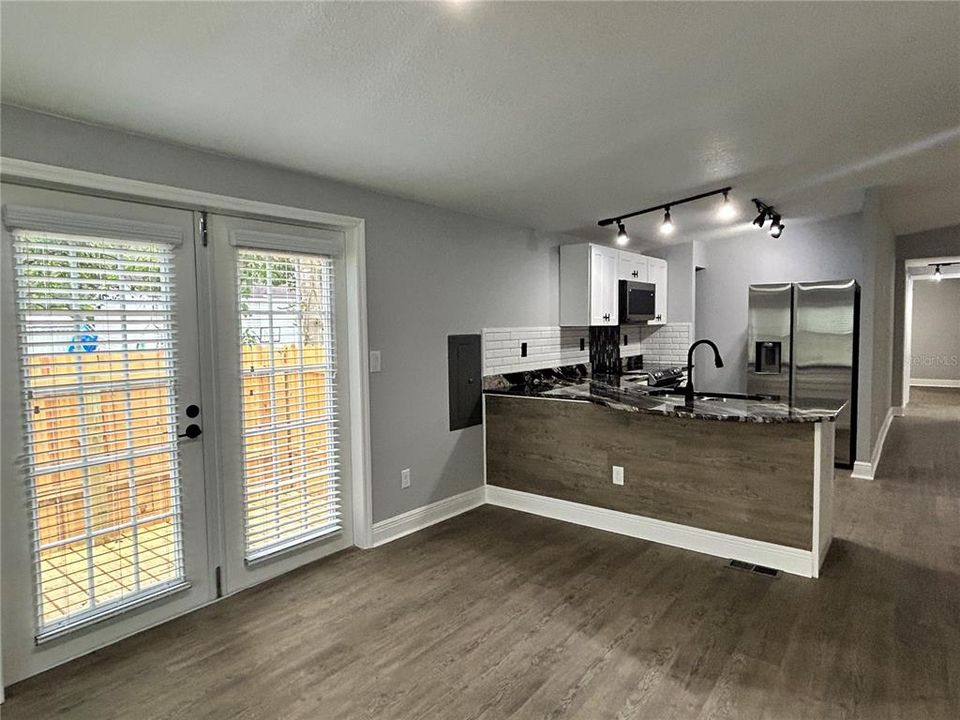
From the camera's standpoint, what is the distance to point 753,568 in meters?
3.20

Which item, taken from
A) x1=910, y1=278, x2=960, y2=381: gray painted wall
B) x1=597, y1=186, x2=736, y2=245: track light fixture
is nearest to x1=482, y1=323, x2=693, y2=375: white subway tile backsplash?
x1=597, y1=186, x2=736, y2=245: track light fixture

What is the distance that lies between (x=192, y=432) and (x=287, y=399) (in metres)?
0.54

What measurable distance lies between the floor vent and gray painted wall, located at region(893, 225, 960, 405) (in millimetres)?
6066

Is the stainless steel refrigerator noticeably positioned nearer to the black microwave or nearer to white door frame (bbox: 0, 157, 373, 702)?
the black microwave

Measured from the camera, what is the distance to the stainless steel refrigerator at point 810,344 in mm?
5176

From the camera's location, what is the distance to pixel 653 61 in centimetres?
203

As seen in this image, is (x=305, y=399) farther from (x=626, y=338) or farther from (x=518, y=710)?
(x=626, y=338)

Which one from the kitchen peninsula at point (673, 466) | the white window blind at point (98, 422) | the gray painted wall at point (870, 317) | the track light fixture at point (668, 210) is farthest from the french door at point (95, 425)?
the gray painted wall at point (870, 317)

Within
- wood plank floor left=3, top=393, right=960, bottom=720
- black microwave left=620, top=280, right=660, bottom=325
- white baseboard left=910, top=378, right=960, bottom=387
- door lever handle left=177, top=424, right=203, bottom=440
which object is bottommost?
wood plank floor left=3, top=393, right=960, bottom=720

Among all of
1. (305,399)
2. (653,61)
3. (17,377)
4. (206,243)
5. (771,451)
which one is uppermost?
(653,61)

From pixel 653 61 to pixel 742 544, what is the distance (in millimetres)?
2692

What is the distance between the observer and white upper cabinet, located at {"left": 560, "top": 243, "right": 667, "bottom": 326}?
16.5ft

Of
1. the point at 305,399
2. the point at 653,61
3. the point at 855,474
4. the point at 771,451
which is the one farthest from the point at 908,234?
the point at 305,399

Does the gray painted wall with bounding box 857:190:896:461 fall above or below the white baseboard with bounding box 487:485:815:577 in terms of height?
above
